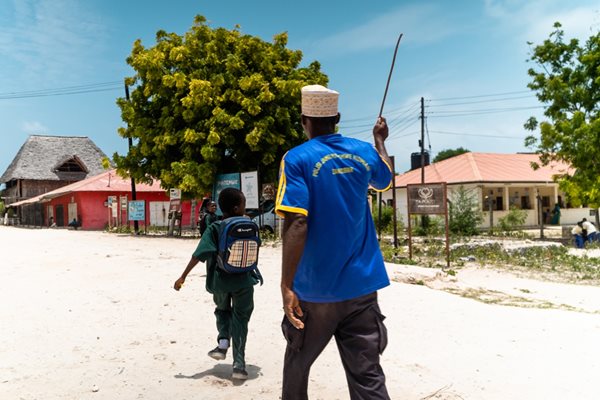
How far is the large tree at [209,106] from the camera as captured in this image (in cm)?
2241

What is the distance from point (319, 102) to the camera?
9.66ft

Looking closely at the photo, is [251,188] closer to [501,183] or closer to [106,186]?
[501,183]

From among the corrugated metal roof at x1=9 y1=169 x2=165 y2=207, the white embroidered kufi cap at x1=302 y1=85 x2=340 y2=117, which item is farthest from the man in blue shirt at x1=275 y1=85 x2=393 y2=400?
the corrugated metal roof at x1=9 y1=169 x2=165 y2=207

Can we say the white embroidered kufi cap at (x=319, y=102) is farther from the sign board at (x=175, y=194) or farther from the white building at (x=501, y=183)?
the white building at (x=501, y=183)

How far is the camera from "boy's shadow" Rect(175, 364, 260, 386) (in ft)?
15.4

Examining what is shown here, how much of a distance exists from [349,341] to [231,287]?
1.98 meters

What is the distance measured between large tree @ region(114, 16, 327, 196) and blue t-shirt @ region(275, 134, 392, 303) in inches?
765

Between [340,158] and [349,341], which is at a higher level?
[340,158]

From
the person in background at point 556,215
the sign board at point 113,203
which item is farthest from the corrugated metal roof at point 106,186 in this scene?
the person in background at point 556,215

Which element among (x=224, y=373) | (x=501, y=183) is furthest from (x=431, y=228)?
(x=224, y=373)

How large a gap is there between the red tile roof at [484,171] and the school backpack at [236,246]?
29.2 m

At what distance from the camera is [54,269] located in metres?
12.1

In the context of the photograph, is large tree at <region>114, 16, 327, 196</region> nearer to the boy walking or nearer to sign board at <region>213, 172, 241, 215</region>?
sign board at <region>213, 172, 241, 215</region>

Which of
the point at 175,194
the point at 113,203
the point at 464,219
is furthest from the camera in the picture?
the point at 113,203
